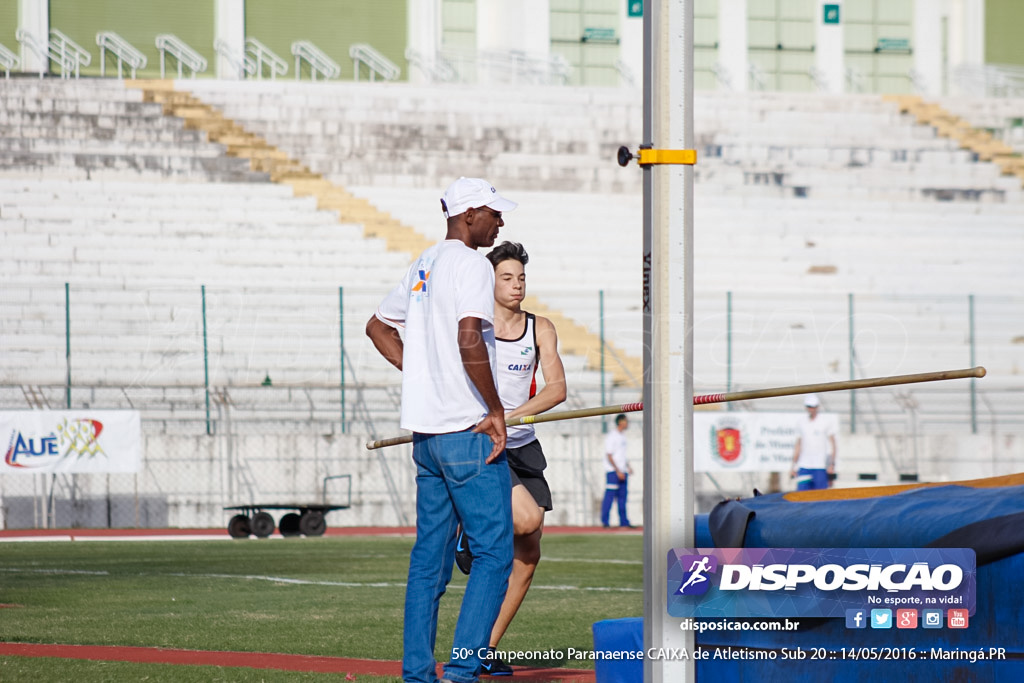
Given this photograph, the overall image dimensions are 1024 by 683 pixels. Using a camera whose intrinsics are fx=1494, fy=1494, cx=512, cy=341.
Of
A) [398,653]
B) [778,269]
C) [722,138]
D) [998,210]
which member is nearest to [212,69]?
[722,138]

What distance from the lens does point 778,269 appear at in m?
27.7

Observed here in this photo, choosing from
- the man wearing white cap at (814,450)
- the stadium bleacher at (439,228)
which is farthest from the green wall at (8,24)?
the man wearing white cap at (814,450)

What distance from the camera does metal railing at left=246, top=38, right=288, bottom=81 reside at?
34938mm

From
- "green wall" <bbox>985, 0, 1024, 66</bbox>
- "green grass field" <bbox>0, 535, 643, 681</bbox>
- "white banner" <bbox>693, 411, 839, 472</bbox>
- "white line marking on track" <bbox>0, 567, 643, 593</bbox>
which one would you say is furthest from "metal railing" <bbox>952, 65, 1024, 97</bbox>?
"white line marking on track" <bbox>0, 567, 643, 593</bbox>

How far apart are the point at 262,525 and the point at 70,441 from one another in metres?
3.04

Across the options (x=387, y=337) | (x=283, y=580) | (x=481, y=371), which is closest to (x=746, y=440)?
(x=283, y=580)

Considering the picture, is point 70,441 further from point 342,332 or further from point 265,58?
point 265,58

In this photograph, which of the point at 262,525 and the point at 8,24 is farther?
the point at 8,24

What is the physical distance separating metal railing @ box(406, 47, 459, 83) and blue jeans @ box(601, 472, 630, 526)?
1714 cm

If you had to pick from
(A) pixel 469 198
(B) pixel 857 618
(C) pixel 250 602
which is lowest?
(C) pixel 250 602

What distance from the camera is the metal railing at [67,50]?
34062 millimetres

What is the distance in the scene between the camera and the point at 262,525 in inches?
736

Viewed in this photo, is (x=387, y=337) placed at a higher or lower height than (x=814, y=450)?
higher

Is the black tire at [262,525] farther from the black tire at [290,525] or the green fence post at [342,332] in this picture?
the green fence post at [342,332]
